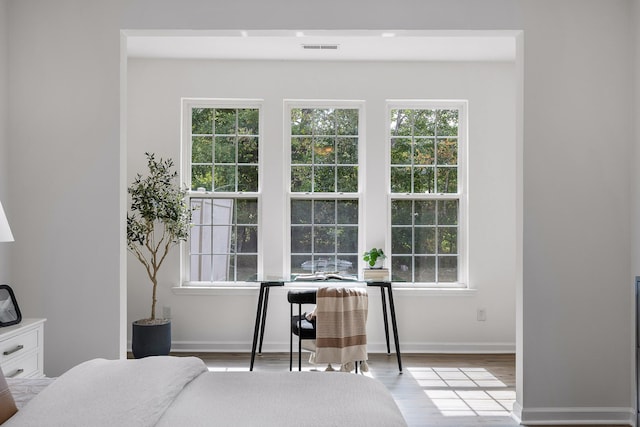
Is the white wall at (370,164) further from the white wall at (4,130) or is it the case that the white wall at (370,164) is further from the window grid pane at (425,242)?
the white wall at (4,130)

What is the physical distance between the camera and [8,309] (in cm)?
311

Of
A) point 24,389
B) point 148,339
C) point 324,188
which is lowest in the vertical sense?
point 148,339

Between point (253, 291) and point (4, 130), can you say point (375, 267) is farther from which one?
point (4, 130)

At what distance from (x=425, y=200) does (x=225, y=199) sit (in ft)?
6.42

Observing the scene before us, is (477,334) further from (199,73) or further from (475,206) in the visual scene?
(199,73)

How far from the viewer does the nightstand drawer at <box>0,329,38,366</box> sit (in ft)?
9.18

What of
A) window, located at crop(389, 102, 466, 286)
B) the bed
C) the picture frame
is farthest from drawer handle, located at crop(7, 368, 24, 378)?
window, located at crop(389, 102, 466, 286)

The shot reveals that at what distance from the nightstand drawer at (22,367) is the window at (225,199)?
7.40 feet

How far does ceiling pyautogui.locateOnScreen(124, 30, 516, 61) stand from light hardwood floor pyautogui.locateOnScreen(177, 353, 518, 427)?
2.73 m

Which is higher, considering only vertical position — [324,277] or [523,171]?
[523,171]

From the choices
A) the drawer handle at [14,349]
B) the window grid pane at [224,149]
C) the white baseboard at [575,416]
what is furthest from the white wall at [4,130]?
the white baseboard at [575,416]

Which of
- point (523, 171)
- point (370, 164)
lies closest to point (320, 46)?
Answer: point (370, 164)

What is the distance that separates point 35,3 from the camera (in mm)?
3471

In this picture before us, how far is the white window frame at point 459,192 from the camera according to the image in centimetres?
531
